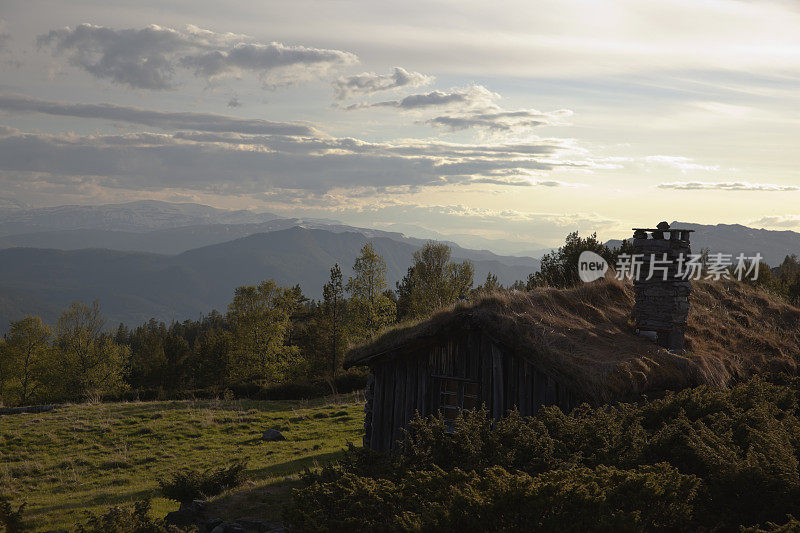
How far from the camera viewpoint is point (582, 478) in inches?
292

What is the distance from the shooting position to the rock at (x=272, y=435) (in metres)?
25.0

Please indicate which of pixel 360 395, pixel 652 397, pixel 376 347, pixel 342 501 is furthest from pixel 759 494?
pixel 360 395

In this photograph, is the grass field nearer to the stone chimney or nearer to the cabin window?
the cabin window

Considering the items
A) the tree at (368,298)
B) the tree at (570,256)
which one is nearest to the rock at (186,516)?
the tree at (570,256)

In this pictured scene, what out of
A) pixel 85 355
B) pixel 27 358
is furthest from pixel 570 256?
pixel 27 358

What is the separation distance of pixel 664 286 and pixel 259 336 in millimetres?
38269

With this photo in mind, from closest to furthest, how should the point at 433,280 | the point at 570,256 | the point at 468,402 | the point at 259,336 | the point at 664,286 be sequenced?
the point at 468,402 < the point at 664,286 < the point at 570,256 < the point at 259,336 < the point at 433,280

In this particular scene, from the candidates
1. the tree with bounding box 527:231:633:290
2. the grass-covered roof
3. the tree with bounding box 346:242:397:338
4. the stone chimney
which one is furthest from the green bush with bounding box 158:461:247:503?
the tree with bounding box 346:242:397:338

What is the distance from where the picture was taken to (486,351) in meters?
15.6

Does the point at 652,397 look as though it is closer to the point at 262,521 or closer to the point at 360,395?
the point at 262,521

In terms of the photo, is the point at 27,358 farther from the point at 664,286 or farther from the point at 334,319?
the point at 664,286

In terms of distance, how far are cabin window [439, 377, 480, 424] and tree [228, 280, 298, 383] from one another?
31425 millimetres

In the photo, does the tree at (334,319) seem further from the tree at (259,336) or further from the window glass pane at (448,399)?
the window glass pane at (448,399)

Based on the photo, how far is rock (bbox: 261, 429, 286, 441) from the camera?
82.0 feet
